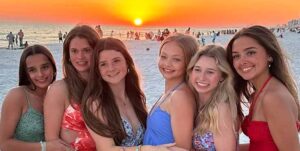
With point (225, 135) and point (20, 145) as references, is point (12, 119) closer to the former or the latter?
point (20, 145)

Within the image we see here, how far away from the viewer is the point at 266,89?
326 centimetres

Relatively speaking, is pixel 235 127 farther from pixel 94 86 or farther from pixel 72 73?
pixel 72 73

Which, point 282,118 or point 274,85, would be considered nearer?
point 282,118

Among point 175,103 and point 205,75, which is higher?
point 205,75

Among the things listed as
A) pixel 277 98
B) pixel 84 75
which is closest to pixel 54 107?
pixel 84 75

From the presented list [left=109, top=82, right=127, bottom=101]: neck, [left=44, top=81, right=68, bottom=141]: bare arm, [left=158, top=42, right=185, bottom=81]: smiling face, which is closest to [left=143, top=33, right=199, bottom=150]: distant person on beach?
[left=158, top=42, right=185, bottom=81]: smiling face

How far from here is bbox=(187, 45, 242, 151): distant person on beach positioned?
3092mm

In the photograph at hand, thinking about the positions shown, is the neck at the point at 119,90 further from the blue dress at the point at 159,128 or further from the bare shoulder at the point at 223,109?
the bare shoulder at the point at 223,109

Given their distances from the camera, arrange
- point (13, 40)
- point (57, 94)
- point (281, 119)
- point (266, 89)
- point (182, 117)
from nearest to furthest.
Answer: point (281, 119)
point (182, 117)
point (266, 89)
point (57, 94)
point (13, 40)

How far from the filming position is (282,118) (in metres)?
3.05

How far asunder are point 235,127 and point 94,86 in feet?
4.19

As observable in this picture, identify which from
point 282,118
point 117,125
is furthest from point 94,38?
point 282,118

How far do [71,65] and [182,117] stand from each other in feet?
4.22

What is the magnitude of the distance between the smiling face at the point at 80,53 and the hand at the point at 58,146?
2.30ft
